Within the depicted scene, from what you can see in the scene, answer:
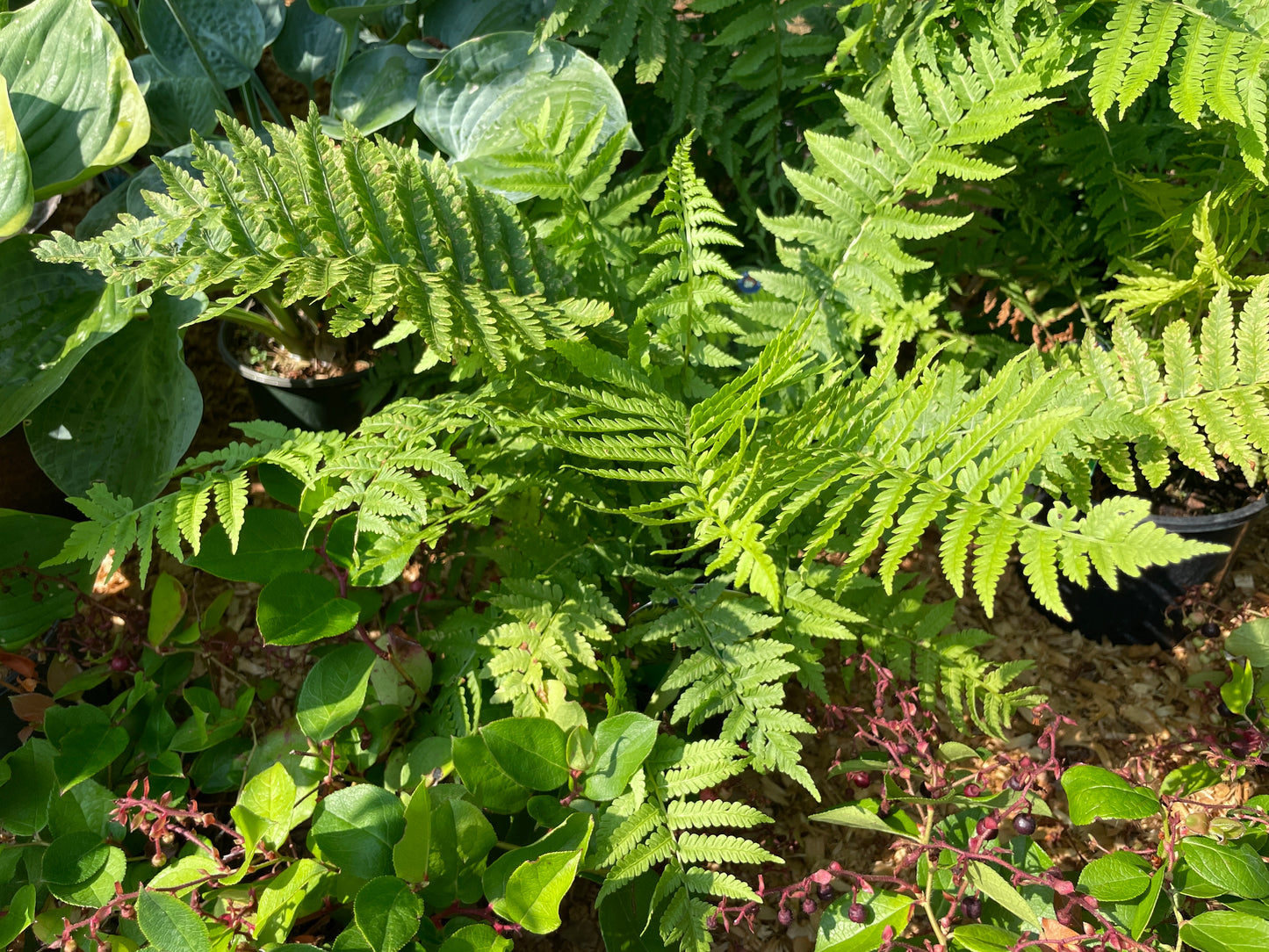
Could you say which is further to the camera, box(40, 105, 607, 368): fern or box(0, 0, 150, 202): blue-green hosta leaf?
box(0, 0, 150, 202): blue-green hosta leaf

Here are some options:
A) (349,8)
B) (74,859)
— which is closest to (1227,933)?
(74,859)

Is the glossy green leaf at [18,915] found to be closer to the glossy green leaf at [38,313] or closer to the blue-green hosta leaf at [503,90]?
the glossy green leaf at [38,313]

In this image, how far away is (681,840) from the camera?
111 cm

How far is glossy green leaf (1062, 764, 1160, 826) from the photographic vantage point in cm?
104

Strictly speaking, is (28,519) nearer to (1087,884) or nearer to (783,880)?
(783,880)

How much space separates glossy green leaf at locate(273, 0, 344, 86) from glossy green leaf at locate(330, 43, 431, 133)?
256 millimetres

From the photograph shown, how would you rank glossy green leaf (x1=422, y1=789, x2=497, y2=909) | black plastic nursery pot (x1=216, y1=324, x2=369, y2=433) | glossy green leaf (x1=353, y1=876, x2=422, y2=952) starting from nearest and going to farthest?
glossy green leaf (x1=353, y1=876, x2=422, y2=952), glossy green leaf (x1=422, y1=789, x2=497, y2=909), black plastic nursery pot (x1=216, y1=324, x2=369, y2=433)

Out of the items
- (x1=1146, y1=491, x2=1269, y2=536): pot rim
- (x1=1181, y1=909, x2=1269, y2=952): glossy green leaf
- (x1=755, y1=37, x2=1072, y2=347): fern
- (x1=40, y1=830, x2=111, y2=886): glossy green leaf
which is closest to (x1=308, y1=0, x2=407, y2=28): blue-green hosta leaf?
(x1=755, y1=37, x2=1072, y2=347): fern

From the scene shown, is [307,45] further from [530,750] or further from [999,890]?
[999,890]

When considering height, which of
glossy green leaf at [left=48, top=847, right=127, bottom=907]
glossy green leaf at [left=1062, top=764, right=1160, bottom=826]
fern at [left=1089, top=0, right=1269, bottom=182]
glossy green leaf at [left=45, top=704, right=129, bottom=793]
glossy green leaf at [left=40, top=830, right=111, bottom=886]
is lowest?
glossy green leaf at [left=48, top=847, right=127, bottom=907]

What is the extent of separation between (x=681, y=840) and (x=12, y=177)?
1441mm

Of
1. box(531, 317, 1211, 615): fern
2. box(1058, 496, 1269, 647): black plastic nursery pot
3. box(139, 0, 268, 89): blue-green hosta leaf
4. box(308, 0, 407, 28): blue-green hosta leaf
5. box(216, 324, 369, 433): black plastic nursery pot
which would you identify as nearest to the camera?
box(531, 317, 1211, 615): fern

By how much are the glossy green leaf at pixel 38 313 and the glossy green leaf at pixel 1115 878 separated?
5.31 feet

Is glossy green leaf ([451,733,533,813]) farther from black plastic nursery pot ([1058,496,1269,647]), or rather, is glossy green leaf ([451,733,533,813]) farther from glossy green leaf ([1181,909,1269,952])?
black plastic nursery pot ([1058,496,1269,647])
